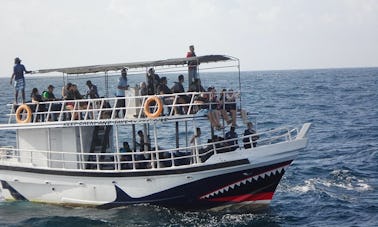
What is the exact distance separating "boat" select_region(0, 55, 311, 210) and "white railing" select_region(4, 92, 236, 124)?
0.04 metres

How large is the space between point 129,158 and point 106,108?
75.1 inches

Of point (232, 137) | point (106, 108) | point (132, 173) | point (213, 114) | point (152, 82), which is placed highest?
point (152, 82)

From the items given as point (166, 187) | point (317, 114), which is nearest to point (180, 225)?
point (166, 187)

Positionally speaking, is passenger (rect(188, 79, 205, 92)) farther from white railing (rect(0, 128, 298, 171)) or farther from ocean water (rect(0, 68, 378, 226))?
ocean water (rect(0, 68, 378, 226))

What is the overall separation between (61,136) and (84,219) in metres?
3.51

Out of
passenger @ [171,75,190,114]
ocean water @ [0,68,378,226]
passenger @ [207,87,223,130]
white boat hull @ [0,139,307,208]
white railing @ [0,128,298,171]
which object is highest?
passenger @ [171,75,190,114]

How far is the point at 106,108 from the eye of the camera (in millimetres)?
20953

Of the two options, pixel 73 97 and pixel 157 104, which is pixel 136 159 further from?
pixel 73 97

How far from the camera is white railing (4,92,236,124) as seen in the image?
19.7 meters

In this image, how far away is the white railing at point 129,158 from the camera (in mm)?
19656

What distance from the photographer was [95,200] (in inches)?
834

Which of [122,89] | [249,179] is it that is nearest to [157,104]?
[122,89]

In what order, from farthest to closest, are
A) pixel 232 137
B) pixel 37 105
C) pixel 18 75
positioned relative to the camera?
pixel 18 75, pixel 37 105, pixel 232 137

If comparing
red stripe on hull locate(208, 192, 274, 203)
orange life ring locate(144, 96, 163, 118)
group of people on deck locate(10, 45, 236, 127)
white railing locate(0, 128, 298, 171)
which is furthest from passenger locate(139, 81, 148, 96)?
red stripe on hull locate(208, 192, 274, 203)
